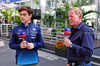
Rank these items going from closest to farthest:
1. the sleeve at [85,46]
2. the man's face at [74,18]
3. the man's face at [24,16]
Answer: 1. the sleeve at [85,46]
2. the man's face at [74,18]
3. the man's face at [24,16]

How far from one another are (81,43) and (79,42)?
0.05 metres

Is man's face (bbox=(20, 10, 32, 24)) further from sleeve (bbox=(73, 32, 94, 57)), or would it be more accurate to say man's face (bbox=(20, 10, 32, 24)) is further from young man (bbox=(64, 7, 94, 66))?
sleeve (bbox=(73, 32, 94, 57))

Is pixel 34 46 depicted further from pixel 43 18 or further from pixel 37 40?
pixel 43 18

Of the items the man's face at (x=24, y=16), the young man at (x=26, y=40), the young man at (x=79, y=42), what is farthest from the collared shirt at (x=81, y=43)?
the man's face at (x=24, y=16)

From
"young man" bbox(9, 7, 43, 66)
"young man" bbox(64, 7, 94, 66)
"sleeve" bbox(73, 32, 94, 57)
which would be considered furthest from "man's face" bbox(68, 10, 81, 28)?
"young man" bbox(9, 7, 43, 66)

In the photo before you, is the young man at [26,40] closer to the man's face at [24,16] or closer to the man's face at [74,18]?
the man's face at [24,16]

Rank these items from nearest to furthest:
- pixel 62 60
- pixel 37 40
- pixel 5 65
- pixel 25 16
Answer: pixel 25 16 → pixel 37 40 → pixel 5 65 → pixel 62 60

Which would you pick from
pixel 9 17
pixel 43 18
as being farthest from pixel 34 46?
pixel 9 17

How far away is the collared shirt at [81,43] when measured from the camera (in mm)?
1899

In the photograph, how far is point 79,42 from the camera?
2.02 meters

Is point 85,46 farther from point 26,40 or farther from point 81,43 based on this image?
point 26,40

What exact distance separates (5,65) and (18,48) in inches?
136

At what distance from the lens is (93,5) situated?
32.1 ft

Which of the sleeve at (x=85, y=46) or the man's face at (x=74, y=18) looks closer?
the sleeve at (x=85, y=46)
